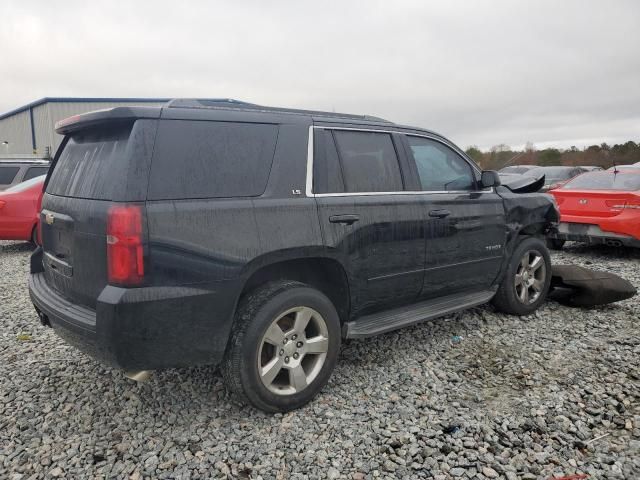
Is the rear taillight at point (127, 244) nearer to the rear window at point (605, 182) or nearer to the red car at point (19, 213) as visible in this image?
the red car at point (19, 213)

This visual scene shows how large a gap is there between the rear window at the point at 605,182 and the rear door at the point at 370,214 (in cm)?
563

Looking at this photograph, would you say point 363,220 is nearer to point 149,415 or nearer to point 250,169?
point 250,169

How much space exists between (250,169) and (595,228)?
6.55 meters

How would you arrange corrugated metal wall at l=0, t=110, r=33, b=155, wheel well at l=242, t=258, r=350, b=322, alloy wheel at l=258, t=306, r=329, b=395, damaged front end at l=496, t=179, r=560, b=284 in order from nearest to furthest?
alloy wheel at l=258, t=306, r=329, b=395
wheel well at l=242, t=258, r=350, b=322
damaged front end at l=496, t=179, r=560, b=284
corrugated metal wall at l=0, t=110, r=33, b=155

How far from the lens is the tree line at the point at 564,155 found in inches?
1070

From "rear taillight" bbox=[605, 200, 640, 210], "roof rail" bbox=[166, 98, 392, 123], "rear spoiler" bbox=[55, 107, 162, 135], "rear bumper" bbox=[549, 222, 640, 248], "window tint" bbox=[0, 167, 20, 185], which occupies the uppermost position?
"roof rail" bbox=[166, 98, 392, 123]

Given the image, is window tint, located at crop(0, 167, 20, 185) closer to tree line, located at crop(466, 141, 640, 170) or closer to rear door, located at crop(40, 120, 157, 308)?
rear door, located at crop(40, 120, 157, 308)

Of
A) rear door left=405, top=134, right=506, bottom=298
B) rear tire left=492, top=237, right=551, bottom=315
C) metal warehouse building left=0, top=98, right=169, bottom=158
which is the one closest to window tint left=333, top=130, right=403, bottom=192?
rear door left=405, top=134, right=506, bottom=298

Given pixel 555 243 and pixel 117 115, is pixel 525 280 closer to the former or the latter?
pixel 117 115

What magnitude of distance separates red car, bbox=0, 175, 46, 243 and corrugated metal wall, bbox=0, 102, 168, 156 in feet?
51.0

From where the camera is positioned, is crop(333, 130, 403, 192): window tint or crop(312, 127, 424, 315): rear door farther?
crop(333, 130, 403, 192): window tint

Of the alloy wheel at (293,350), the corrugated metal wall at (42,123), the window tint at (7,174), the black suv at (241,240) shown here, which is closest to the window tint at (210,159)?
the black suv at (241,240)

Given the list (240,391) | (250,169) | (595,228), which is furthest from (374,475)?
(595,228)

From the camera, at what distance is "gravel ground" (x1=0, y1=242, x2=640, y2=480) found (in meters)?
2.71
